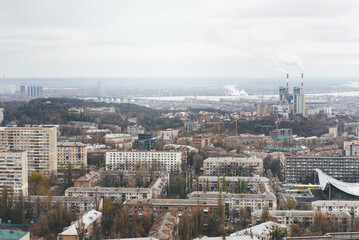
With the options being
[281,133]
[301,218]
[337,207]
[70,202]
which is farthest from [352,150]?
[70,202]

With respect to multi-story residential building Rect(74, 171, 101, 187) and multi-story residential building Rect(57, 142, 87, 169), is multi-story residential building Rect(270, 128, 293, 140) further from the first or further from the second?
multi-story residential building Rect(74, 171, 101, 187)

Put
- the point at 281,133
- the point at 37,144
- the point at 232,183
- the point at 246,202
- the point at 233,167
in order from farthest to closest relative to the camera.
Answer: the point at 281,133
the point at 233,167
the point at 37,144
the point at 232,183
the point at 246,202

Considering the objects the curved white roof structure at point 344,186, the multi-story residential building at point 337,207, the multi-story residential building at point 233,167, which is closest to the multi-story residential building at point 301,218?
the multi-story residential building at point 337,207

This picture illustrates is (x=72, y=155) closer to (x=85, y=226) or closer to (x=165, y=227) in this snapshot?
(x=85, y=226)

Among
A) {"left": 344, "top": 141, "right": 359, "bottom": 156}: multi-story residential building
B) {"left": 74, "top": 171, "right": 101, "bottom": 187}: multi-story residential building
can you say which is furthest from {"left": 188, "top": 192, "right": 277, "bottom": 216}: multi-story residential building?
{"left": 344, "top": 141, "right": 359, "bottom": 156}: multi-story residential building

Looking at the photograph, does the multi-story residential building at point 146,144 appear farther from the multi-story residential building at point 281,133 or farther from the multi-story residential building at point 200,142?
the multi-story residential building at point 281,133
